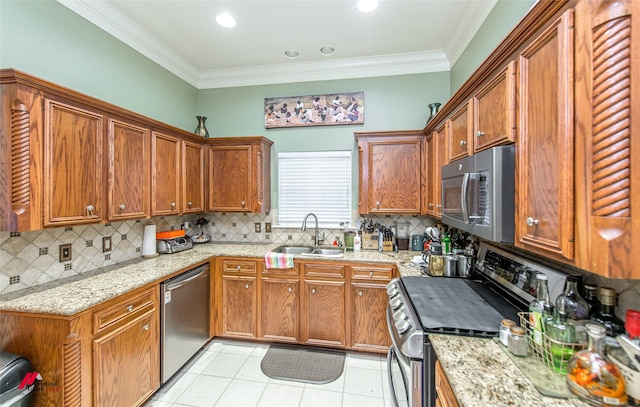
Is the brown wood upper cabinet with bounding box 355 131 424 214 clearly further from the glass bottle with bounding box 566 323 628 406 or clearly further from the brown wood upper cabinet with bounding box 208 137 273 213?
the glass bottle with bounding box 566 323 628 406

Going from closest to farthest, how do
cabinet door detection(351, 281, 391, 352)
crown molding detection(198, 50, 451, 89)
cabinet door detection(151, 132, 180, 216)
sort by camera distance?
cabinet door detection(151, 132, 180, 216)
cabinet door detection(351, 281, 391, 352)
crown molding detection(198, 50, 451, 89)

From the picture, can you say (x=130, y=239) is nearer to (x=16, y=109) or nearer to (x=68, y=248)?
(x=68, y=248)

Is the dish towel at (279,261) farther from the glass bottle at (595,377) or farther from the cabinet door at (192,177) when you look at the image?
the glass bottle at (595,377)

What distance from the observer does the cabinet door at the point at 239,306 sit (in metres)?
2.79

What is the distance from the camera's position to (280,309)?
2746 mm

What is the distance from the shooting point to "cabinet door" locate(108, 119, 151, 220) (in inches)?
80.3

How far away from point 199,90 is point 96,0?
1.45 metres

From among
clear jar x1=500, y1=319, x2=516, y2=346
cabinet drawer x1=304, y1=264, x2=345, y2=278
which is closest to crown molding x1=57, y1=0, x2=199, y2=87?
cabinet drawer x1=304, y1=264, x2=345, y2=278

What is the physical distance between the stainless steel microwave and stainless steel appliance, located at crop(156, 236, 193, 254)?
2678 millimetres

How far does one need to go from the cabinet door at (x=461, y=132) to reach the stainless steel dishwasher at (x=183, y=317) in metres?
2.46

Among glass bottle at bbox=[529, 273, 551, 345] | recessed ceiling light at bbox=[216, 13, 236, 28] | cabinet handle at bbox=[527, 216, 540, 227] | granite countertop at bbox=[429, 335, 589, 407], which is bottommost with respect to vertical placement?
granite countertop at bbox=[429, 335, 589, 407]

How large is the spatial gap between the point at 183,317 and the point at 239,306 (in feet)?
1.93

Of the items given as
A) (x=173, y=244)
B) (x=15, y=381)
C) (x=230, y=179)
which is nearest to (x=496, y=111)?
(x=230, y=179)

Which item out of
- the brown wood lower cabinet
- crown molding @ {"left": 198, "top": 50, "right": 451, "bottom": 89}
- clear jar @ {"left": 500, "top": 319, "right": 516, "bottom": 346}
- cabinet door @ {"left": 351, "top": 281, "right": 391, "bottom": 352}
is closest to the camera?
the brown wood lower cabinet
